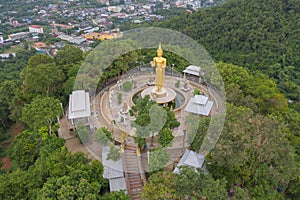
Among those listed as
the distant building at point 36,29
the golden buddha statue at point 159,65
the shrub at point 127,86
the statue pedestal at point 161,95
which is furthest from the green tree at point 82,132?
the distant building at point 36,29

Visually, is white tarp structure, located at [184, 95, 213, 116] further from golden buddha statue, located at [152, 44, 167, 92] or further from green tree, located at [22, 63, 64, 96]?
green tree, located at [22, 63, 64, 96]

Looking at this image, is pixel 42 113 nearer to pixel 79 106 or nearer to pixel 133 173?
pixel 79 106

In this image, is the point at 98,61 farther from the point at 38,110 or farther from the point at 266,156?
the point at 266,156

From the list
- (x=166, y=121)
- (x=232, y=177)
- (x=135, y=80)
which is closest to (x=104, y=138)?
(x=166, y=121)

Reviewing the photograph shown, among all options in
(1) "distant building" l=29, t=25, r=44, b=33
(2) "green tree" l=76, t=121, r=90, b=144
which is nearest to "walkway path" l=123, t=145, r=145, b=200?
(2) "green tree" l=76, t=121, r=90, b=144

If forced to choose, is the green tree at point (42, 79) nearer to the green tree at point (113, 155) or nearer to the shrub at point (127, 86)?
the shrub at point (127, 86)
